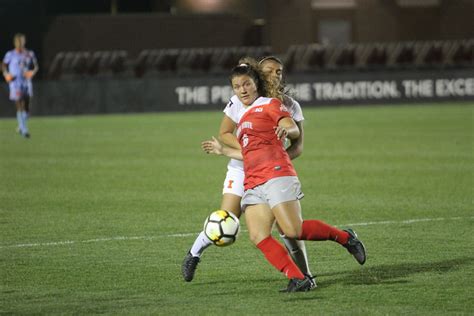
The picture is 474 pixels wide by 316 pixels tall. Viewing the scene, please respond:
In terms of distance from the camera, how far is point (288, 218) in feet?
28.6

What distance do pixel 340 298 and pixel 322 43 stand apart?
37.9 m

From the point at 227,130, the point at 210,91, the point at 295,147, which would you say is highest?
the point at 227,130

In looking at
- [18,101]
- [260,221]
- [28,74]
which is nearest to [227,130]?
[260,221]

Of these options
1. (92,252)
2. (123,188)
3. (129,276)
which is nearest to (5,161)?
(123,188)

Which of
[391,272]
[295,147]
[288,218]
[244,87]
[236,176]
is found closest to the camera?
[288,218]

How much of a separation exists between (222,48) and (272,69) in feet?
108

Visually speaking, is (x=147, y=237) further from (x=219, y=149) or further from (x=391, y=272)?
(x=219, y=149)

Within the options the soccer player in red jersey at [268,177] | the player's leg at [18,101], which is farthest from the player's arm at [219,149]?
the player's leg at [18,101]

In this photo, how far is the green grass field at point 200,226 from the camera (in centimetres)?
870

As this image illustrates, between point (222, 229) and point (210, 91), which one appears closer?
point (222, 229)

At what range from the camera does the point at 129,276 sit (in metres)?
9.78

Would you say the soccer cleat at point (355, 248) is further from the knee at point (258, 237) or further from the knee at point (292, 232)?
the knee at point (258, 237)

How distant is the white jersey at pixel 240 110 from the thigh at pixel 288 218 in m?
0.80

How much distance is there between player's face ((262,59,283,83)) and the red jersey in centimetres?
25
